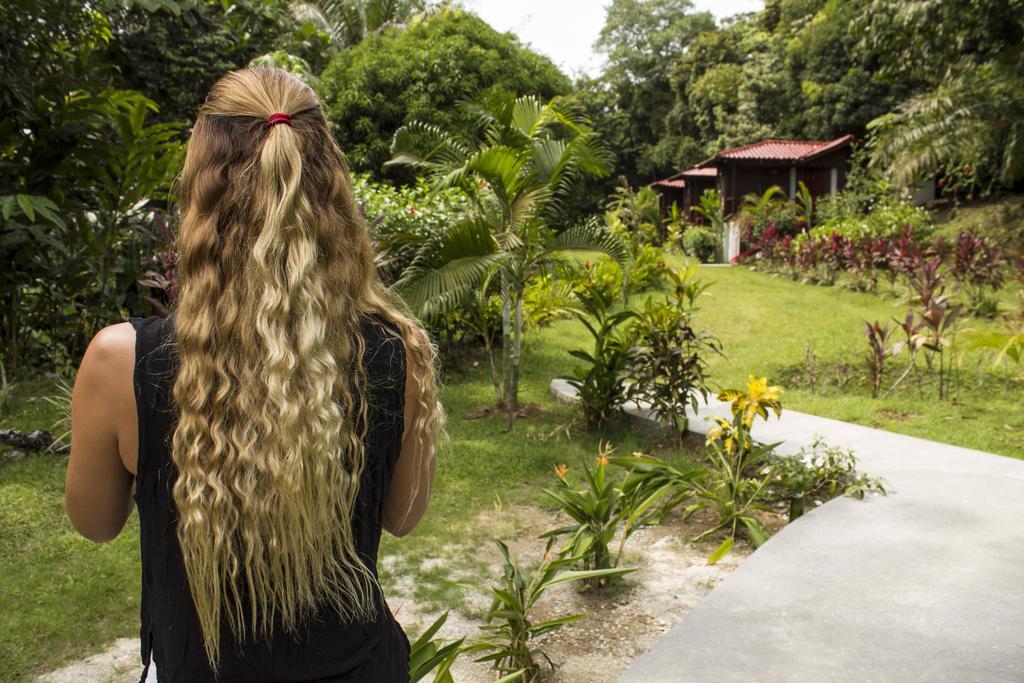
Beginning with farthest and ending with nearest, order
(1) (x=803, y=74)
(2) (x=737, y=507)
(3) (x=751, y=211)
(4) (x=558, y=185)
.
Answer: (1) (x=803, y=74) < (3) (x=751, y=211) < (4) (x=558, y=185) < (2) (x=737, y=507)

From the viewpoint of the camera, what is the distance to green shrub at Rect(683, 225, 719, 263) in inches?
799

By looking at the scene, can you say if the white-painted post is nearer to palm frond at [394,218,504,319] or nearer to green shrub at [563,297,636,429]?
green shrub at [563,297,636,429]

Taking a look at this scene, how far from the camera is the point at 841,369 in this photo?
26.9ft

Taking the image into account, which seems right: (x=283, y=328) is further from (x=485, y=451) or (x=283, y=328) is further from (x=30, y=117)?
(x=30, y=117)

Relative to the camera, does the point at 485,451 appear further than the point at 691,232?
No

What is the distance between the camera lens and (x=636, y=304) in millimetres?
12023

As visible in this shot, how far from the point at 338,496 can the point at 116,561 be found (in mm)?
3311

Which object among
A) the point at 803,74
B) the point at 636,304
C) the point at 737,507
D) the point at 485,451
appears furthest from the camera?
the point at 803,74

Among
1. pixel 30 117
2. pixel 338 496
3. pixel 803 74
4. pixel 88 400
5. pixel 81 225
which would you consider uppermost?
pixel 803 74

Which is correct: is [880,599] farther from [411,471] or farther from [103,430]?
[103,430]

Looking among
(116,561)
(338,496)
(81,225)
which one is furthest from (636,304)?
(338,496)

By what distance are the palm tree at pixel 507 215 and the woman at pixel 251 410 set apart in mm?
4380

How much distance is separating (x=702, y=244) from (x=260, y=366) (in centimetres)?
1985

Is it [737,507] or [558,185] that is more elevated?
[558,185]
